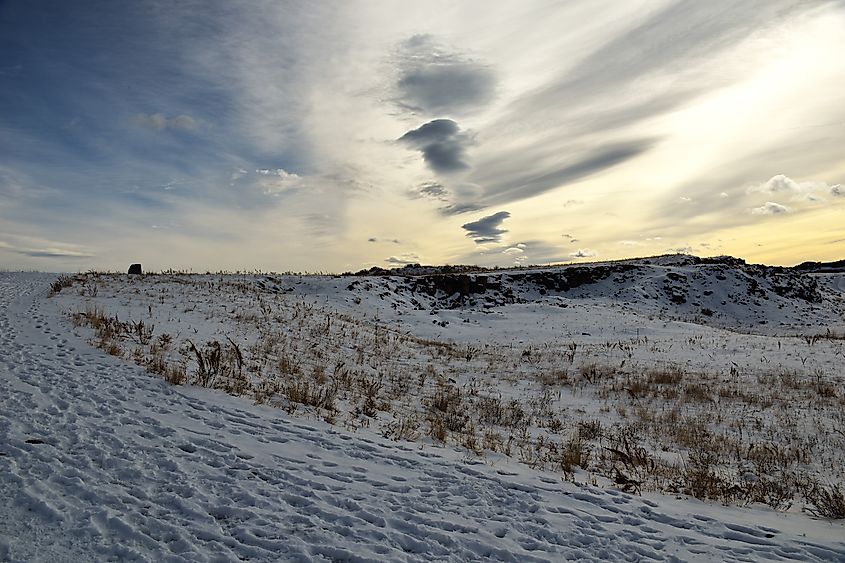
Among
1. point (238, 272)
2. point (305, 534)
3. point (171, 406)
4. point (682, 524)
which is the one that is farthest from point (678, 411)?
point (238, 272)

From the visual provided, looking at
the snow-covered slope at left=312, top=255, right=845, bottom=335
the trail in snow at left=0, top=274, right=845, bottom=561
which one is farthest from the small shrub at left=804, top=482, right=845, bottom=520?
the snow-covered slope at left=312, top=255, right=845, bottom=335

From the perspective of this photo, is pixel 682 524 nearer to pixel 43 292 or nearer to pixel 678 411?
pixel 678 411

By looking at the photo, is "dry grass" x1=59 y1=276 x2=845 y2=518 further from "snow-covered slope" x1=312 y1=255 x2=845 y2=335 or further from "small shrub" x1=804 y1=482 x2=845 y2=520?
"snow-covered slope" x1=312 y1=255 x2=845 y2=335

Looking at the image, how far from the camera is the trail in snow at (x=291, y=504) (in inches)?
163

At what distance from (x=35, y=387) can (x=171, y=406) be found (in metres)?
2.27

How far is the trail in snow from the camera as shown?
13.6ft

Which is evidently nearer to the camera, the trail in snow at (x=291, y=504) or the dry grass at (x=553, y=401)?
the trail in snow at (x=291, y=504)

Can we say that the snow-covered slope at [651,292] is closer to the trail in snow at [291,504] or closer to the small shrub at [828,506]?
the trail in snow at [291,504]

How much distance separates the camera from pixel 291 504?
495 centimetres

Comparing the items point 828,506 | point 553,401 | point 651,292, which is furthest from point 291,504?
point 651,292

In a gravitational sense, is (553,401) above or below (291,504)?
below

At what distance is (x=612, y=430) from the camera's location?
970 cm

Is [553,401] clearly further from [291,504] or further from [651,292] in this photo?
[651,292]

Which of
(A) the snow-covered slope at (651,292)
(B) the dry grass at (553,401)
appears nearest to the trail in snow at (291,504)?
(B) the dry grass at (553,401)
